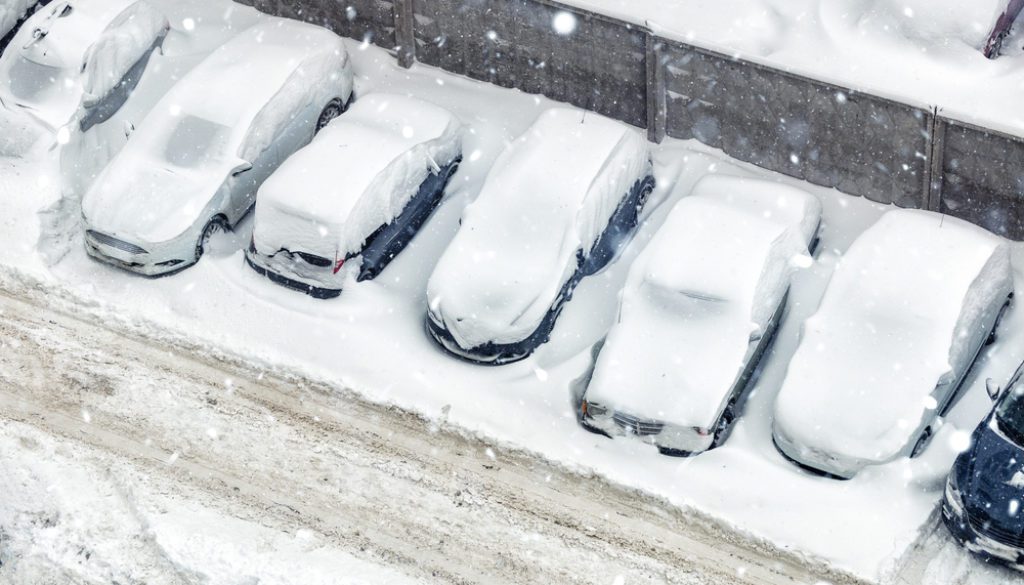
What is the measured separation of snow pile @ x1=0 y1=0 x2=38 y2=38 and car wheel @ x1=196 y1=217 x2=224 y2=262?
4465mm

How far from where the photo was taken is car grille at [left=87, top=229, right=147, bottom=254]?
16578 millimetres

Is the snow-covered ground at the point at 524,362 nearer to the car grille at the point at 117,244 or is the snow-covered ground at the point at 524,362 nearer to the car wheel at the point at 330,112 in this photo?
the car grille at the point at 117,244

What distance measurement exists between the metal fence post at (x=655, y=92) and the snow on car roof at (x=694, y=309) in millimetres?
1838

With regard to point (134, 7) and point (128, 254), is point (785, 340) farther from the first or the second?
point (134, 7)

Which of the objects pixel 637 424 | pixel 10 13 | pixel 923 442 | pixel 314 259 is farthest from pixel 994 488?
pixel 10 13

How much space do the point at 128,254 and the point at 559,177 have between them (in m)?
4.62

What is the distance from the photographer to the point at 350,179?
16.4 metres

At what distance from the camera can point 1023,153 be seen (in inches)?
621

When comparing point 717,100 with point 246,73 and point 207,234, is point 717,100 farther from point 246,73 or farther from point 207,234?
point 207,234

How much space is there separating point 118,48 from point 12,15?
1887mm

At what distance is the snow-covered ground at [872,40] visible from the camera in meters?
17.0

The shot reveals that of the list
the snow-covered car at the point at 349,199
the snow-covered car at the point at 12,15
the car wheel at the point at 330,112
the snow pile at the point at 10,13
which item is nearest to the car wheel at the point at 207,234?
the snow-covered car at the point at 349,199

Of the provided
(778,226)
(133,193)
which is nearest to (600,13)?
(778,226)

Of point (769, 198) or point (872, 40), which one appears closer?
point (769, 198)
